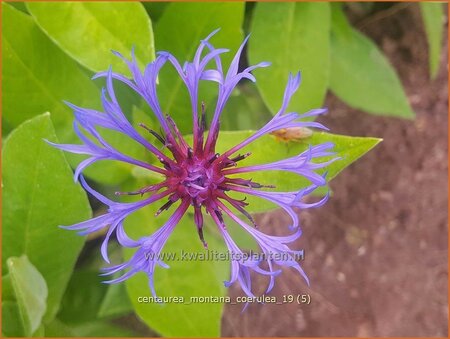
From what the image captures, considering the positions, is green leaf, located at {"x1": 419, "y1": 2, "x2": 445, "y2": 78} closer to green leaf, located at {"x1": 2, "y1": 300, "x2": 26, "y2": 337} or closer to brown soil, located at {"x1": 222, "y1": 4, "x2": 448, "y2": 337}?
brown soil, located at {"x1": 222, "y1": 4, "x2": 448, "y2": 337}

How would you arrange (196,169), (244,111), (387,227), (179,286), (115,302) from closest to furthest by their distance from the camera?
(196,169)
(179,286)
(115,302)
(244,111)
(387,227)

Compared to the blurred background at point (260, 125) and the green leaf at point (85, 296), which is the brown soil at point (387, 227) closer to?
the blurred background at point (260, 125)

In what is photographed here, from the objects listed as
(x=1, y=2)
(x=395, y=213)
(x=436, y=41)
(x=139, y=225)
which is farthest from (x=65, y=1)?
(x=395, y=213)

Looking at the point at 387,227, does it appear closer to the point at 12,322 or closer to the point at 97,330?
the point at 97,330

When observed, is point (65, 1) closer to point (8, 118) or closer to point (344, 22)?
point (8, 118)

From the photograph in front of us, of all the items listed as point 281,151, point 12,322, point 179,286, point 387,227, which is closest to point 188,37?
point 281,151

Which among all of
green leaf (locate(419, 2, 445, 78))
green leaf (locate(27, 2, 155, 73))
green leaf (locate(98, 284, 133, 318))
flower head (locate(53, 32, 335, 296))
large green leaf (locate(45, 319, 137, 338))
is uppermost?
green leaf (locate(419, 2, 445, 78))

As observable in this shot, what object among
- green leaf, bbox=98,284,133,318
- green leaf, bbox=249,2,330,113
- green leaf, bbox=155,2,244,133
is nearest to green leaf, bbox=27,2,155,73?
green leaf, bbox=155,2,244,133
